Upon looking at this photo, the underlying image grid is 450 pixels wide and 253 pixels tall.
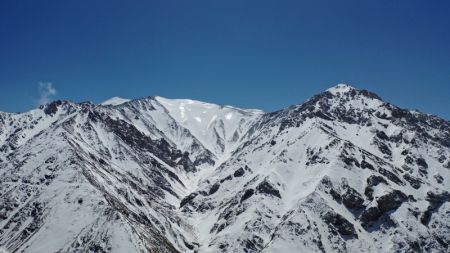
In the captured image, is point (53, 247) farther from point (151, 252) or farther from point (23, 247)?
point (151, 252)

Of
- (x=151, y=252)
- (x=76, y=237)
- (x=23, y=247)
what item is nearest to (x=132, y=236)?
(x=151, y=252)

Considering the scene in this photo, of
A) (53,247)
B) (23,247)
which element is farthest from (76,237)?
(23,247)

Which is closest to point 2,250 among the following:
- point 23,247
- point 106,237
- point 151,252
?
point 23,247

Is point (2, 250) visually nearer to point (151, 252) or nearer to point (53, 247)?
point (53, 247)

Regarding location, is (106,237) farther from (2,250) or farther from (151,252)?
(2,250)

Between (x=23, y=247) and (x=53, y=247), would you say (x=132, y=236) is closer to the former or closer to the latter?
(x=53, y=247)

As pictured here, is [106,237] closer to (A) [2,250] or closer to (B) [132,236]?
(B) [132,236]
